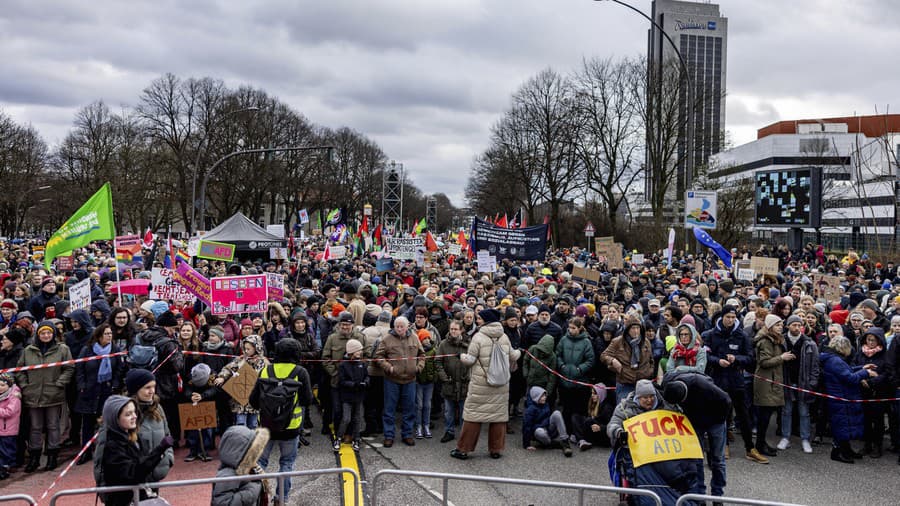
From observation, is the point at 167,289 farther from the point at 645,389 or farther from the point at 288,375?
the point at 645,389

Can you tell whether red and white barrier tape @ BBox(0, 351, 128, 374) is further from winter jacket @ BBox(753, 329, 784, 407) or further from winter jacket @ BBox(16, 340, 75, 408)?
winter jacket @ BBox(753, 329, 784, 407)

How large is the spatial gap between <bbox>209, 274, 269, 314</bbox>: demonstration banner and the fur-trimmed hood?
523cm


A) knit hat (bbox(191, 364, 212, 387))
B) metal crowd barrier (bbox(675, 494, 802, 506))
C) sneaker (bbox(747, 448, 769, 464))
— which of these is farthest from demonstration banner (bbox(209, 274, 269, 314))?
metal crowd barrier (bbox(675, 494, 802, 506))

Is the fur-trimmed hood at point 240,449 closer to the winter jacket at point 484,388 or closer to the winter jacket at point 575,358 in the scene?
the winter jacket at point 484,388

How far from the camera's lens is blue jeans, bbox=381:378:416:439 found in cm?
899

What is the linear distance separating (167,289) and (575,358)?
7.18 metres

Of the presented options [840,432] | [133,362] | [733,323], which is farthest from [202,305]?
[840,432]

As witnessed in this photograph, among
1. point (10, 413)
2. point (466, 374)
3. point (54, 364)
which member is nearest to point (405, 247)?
point (466, 374)

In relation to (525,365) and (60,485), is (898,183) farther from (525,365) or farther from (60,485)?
(60,485)

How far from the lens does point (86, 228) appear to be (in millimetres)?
10453

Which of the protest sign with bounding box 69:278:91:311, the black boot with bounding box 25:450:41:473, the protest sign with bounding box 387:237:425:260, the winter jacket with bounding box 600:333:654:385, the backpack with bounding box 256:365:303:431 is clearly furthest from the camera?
the protest sign with bounding box 387:237:425:260

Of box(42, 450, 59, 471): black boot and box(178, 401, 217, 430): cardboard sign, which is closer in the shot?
box(42, 450, 59, 471): black boot

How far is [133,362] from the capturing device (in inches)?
312

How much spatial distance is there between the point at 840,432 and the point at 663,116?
109 ft
